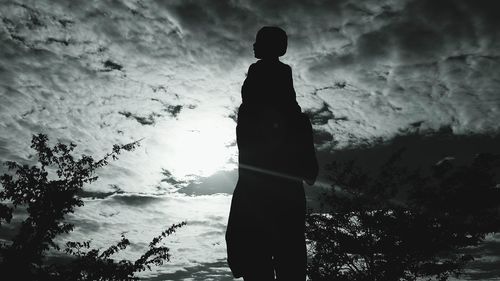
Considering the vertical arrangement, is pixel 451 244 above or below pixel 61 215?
below

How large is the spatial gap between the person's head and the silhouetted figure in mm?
158

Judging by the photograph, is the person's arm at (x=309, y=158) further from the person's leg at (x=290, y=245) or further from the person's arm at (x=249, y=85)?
the person's arm at (x=249, y=85)

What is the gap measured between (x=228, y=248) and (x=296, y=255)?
1.69ft

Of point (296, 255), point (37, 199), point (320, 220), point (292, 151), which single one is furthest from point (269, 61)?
point (320, 220)

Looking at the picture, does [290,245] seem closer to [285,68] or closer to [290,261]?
[290,261]

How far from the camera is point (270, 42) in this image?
281 centimetres

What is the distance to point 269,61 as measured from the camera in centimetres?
283

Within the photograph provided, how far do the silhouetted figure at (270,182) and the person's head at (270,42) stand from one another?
0.16 metres

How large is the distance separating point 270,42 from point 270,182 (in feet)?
3.92

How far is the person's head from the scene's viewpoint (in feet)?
9.22

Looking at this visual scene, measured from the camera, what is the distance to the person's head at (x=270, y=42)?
2.81m

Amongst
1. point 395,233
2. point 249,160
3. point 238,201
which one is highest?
point 249,160

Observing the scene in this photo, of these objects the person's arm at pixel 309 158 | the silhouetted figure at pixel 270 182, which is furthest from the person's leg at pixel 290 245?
the person's arm at pixel 309 158

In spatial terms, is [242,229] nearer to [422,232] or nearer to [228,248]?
[228,248]
